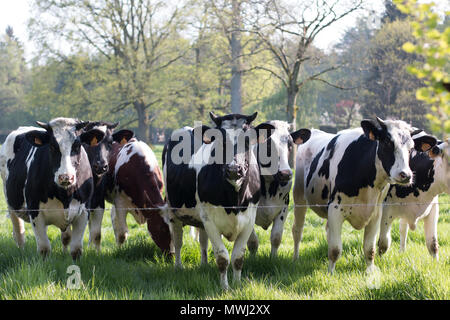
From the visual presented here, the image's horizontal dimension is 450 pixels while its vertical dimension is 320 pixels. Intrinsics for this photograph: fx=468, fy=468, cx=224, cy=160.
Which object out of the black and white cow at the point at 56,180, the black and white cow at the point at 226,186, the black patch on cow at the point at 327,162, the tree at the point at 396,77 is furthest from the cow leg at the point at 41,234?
the tree at the point at 396,77

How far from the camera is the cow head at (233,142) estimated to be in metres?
4.64

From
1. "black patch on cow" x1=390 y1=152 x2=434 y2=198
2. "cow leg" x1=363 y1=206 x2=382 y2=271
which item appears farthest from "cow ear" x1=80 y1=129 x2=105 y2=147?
"black patch on cow" x1=390 y1=152 x2=434 y2=198

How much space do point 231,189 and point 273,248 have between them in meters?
1.63

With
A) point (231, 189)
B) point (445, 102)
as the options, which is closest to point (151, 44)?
point (231, 189)

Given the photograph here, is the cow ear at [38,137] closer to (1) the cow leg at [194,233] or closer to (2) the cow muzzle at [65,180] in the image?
(2) the cow muzzle at [65,180]

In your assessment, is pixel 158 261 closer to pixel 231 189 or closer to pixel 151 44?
pixel 231 189

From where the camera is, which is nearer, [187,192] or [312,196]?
[187,192]

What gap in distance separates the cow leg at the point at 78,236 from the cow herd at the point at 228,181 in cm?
1

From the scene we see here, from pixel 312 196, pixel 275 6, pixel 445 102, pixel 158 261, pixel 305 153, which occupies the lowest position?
pixel 158 261

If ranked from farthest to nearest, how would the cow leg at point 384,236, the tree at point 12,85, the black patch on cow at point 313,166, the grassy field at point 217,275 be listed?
1. the tree at point 12,85
2. the black patch on cow at point 313,166
3. the cow leg at point 384,236
4. the grassy field at point 217,275

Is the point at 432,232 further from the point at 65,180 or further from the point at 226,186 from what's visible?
the point at 65,180

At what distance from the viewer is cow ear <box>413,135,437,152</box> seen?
5273 mm

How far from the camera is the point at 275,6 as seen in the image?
15.4 metres

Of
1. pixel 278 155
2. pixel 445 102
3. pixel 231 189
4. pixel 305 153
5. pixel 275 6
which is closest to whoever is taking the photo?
pixel 445 102
